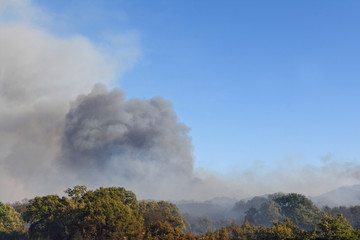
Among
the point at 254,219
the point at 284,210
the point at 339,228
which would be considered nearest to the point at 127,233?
the point at 339,228

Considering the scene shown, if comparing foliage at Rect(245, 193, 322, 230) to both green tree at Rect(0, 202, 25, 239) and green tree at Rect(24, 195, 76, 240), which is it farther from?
green tree at Rect(0, 202, 25, 239)

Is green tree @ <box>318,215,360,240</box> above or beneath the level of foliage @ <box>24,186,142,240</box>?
beneath

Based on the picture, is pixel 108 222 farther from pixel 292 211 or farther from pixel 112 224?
pixel 292 211

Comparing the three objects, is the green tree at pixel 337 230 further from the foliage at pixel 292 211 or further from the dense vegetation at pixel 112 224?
the foliage at pixel 292 211

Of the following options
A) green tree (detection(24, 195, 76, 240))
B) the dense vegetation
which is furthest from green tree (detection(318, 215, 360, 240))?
green tree (detection(24, 195, 76, 240))

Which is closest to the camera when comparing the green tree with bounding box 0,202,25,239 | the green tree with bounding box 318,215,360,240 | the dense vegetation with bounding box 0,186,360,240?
the green tree with bounding box 318,215,360,240

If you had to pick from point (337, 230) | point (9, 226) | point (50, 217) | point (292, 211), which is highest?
point (292, 211)

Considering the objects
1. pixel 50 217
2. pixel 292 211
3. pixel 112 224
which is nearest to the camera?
pixel 112 224

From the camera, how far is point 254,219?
173875mm

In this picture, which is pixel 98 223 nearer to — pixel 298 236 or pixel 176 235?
pixel 176 235

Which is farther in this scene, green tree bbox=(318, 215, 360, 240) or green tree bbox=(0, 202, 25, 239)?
green tree bbox=(0, 202, 25, 239)

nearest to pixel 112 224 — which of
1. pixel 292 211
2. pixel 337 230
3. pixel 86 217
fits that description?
pixel 86 217

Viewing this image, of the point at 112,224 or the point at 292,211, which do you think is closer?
the point at 112,224

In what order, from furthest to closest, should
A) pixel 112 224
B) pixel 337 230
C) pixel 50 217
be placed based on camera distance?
pixel 50 217 → pixel 112 224 → pixel 337 230
